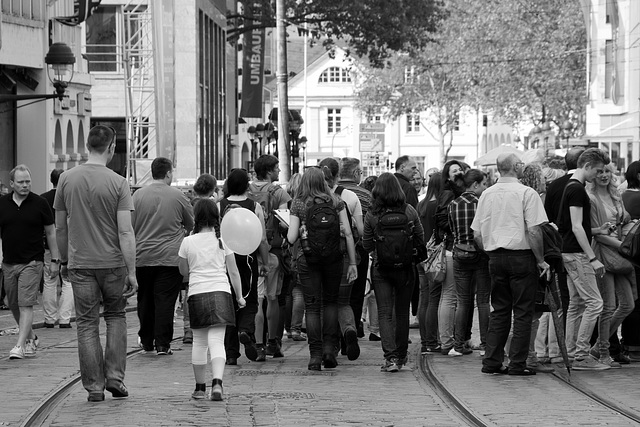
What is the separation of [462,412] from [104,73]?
35647 millimetres

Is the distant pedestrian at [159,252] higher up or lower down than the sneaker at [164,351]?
higher up

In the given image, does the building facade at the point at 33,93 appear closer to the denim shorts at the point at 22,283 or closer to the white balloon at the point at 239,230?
the denim shorts at the point at 22,283

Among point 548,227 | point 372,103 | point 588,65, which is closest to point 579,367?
point 548,227

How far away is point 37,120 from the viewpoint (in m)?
28.7

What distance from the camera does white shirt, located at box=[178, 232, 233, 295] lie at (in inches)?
416

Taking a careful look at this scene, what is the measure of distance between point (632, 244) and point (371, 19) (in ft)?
112

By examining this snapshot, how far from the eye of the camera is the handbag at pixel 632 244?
12484 mm

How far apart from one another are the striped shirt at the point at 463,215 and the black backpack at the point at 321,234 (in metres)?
1.34

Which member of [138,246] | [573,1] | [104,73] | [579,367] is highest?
[573,1]

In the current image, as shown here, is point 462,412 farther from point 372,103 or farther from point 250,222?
point 372,103

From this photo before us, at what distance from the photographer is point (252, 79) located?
47.1 metres

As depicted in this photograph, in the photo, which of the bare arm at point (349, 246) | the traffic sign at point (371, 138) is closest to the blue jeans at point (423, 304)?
the bare arm at point (349, 246)

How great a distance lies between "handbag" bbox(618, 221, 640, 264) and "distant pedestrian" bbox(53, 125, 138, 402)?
179 inches

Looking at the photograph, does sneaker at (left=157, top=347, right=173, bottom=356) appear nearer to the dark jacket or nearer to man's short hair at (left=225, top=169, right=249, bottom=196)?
man's short hair at (left=225, top=169, right=249, bottom=196)
